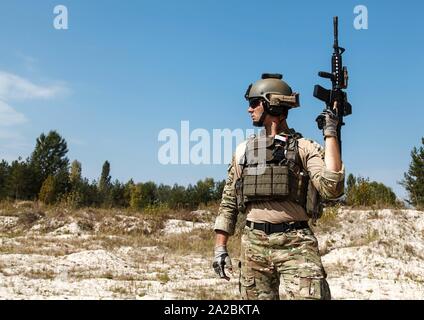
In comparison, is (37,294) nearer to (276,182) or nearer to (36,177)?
(276,182)

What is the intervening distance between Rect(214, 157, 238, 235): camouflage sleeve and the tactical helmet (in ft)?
1.72

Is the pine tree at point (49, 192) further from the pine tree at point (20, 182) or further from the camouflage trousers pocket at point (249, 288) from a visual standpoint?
the camouflage trousers pocket at point (249, 288)

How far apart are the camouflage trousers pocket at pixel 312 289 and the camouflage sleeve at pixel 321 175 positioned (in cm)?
53

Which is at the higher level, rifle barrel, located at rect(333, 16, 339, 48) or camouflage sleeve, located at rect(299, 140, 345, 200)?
rifle barrel, located at rect(333, 16, 339, 48)

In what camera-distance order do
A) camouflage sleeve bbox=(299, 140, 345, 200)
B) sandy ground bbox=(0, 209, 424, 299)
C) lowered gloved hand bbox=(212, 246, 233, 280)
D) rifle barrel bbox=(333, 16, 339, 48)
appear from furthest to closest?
sandy ground bbox=(0, 209, 424, 299)
rifle barrel bbox=(333, 16, 339, 48)
lowered gloved hand bbox=(212, 246, 233, 280)
camouflage sleeve bbox=(299, 140, 345, 200)

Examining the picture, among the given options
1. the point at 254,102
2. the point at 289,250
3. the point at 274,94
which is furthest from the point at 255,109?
the point at 289,250

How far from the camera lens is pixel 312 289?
2.69m

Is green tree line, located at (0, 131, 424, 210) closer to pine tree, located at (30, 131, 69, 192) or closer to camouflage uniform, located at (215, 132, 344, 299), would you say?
pine tree, located at (30, 131, 69, 192)

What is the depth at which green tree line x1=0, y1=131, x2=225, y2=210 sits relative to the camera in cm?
4969

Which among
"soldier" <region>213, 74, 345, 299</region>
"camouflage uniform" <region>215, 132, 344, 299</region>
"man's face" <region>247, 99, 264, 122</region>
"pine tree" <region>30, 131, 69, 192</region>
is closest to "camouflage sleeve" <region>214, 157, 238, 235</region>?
"soldier" <region>213, 74, 345, 299</region>

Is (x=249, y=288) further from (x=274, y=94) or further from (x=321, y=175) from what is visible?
(x=274, y=94)

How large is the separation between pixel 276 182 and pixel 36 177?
54.2m

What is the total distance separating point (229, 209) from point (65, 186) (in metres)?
50.7

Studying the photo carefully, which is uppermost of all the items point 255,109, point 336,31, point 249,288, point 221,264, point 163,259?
point 336,31
